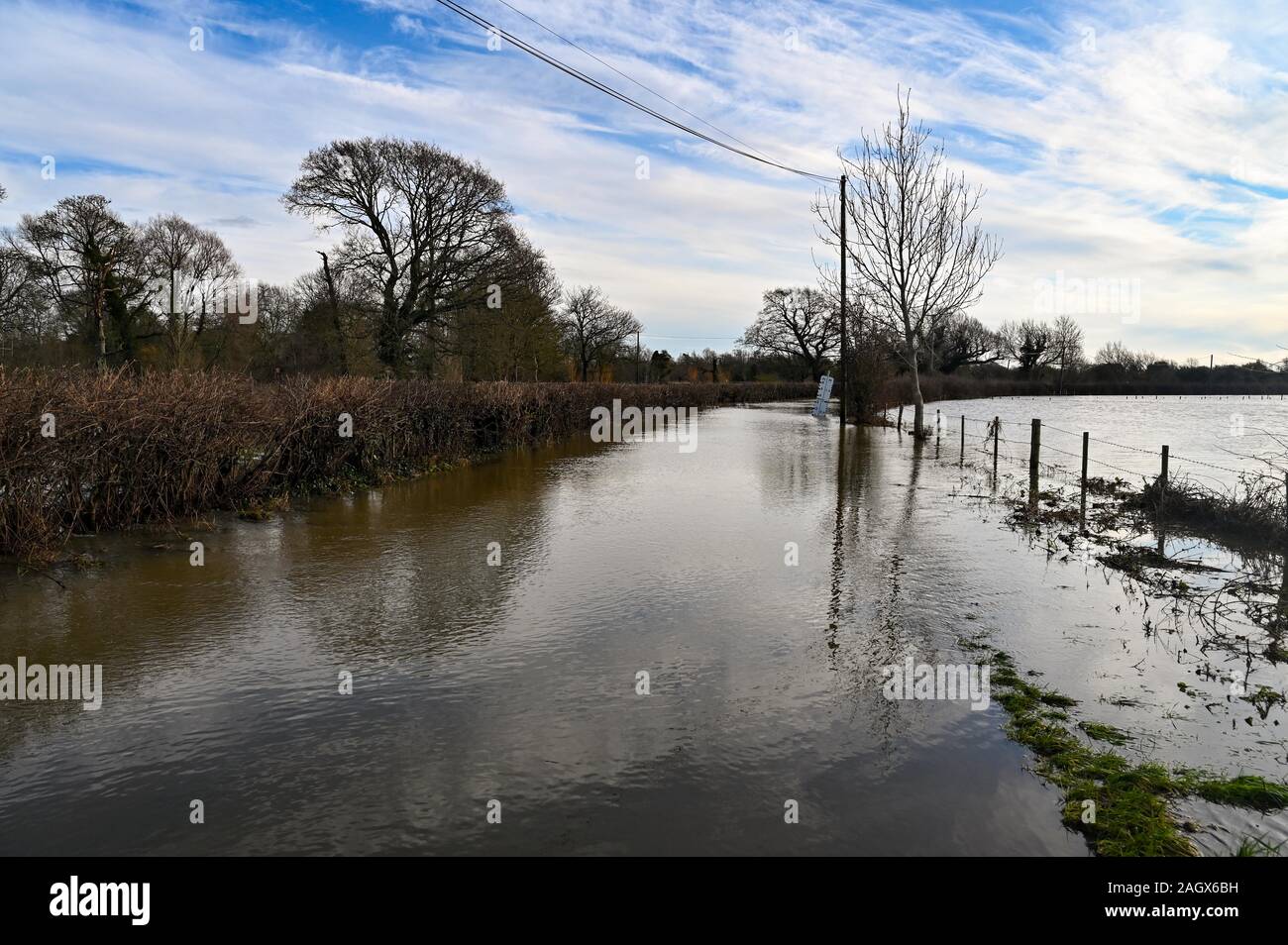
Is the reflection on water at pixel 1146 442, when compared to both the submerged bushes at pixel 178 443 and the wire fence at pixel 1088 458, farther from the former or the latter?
the submerged bushes at pixel 178 443

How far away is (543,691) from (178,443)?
6.70 m

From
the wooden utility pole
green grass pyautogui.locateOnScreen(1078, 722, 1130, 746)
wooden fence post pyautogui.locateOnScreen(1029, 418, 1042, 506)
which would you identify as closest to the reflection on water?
wooden fence post pyautogui.locateOnScreen(1029, 418, 1042, 506)

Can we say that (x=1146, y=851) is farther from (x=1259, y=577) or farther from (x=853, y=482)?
(x=853, y=482)

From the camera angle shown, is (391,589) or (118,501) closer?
(391,589)

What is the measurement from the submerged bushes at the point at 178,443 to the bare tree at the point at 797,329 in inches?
2497

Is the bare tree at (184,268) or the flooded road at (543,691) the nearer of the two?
the flooded road at (543,691)

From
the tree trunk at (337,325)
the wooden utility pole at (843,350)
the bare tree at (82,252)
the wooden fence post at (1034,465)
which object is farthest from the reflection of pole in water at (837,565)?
the bare tree at (82,252)

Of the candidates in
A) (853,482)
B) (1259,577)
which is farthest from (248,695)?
(853,482)

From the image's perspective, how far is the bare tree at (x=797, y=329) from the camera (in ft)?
245

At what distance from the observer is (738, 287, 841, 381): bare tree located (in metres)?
74.6
